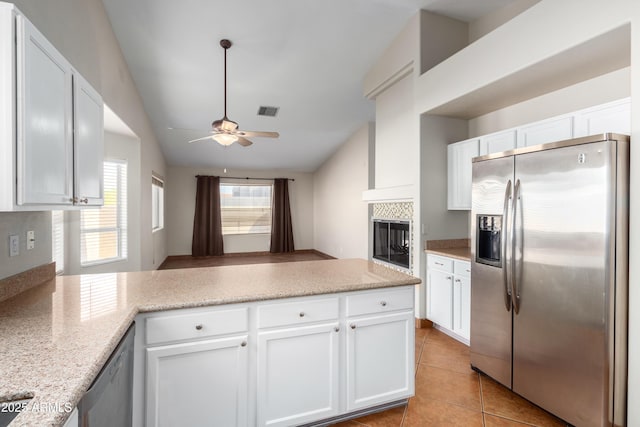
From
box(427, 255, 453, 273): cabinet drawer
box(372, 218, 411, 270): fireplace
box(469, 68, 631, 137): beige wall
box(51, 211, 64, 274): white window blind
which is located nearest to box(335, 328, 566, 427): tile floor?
box(427, 255, 453, 273): cabinet drawer

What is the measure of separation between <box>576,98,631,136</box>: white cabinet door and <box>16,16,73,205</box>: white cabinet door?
3270 millimetres

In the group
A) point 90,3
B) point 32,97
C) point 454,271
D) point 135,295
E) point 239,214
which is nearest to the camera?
point 32,97

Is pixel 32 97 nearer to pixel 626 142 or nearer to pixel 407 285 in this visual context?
pixel 407 285

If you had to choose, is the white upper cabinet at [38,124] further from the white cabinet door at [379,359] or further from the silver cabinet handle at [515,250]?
the silver cabinet handle at [515,250]

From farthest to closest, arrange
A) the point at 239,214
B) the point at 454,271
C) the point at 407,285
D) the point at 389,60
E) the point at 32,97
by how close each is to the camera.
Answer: the point at 239,214 < the point at 389,60 < the point at 454,271 < the point at 407,285 < the point at 32,97

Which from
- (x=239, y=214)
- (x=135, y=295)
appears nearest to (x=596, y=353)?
(x=135, y=295)

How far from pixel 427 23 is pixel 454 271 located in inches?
111

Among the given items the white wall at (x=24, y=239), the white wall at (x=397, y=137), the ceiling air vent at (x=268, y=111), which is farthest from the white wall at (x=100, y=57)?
the white wall at (x=397, y=137)

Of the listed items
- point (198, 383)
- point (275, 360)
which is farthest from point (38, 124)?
point (275, 360)

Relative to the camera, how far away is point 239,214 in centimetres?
877

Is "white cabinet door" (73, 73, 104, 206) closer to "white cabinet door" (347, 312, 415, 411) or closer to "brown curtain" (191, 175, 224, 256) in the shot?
"white cabinet door" (347, 312, 415, 411)

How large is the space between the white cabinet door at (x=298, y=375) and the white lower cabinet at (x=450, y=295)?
5.85 feet

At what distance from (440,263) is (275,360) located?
7.60 ft

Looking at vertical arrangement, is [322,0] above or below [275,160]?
above
